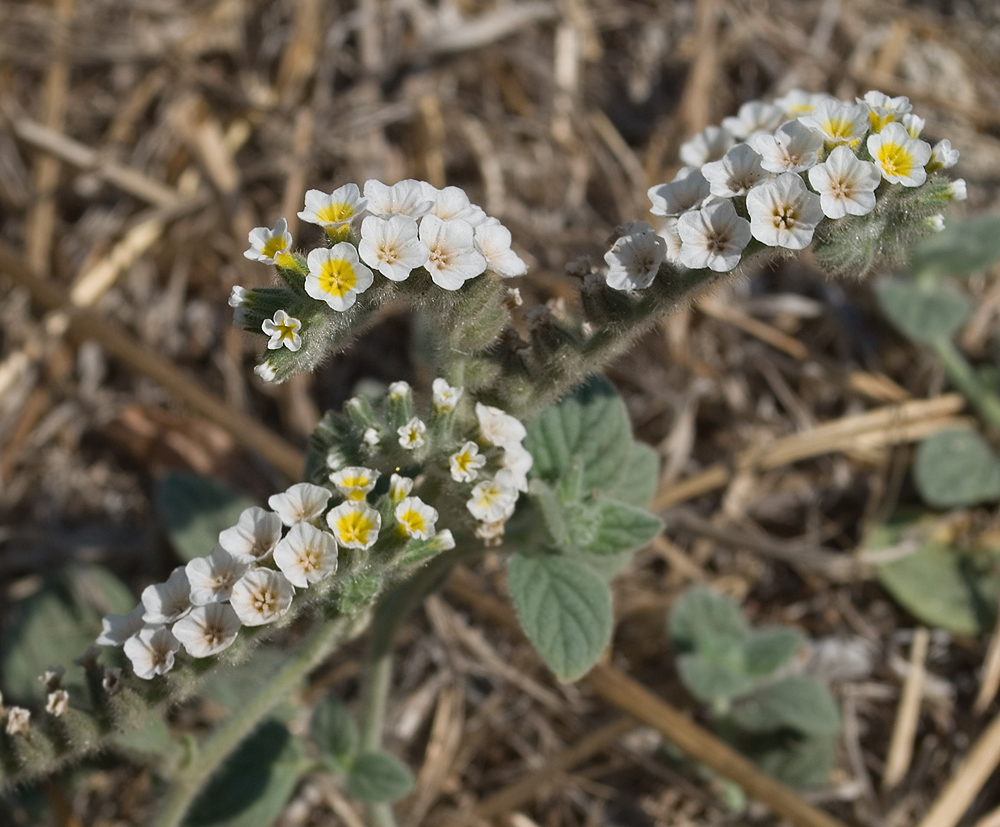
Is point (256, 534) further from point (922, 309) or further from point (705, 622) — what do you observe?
point (922, 309)

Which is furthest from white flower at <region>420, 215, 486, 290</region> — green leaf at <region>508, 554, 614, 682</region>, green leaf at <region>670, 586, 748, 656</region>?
green leaf at <region>670, 586, 748, 656</region>

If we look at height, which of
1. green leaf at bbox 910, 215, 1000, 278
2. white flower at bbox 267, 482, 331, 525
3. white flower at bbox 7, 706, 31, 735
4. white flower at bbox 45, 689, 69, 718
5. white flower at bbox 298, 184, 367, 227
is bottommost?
green leaf at bbox 910, 215, 1000, 278

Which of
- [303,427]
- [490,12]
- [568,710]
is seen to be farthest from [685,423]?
[490,12]

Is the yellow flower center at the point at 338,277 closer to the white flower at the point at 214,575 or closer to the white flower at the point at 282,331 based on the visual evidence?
the white flower at the point at 282,331

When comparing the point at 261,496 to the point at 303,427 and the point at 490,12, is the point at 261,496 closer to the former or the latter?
the point at 303,427

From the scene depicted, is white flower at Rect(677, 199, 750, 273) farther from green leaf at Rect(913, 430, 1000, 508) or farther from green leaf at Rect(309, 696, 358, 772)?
green leaf at Rect(913, 430, 1000, 508)

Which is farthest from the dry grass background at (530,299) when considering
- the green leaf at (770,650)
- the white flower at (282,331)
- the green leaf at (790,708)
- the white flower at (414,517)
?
the white flower at (282,331)
